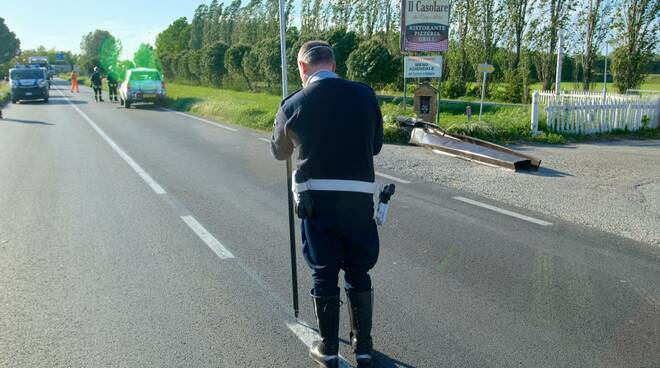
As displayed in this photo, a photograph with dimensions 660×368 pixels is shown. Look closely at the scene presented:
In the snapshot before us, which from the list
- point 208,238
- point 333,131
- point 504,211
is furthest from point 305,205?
point 504,211

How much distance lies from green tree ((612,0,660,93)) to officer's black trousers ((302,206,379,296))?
26716 millimetres

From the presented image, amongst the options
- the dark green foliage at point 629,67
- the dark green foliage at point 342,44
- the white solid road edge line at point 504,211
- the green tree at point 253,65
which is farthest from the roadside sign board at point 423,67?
the green tree at point 253,65

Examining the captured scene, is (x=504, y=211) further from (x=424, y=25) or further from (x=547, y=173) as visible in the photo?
(x=424, y=25)

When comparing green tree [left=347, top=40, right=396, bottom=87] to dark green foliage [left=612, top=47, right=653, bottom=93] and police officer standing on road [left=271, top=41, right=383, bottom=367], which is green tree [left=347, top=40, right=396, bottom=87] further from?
police officer standing on road [left=271, top=41, right=383, bottom=367]

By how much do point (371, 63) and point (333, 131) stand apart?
23.6 metres

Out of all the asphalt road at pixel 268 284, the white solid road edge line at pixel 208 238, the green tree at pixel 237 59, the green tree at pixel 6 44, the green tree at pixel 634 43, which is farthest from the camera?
the green tree at pixel 6 44

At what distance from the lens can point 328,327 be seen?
3.29 m

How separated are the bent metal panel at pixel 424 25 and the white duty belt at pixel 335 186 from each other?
12560mm

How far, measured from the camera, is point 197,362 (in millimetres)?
3395

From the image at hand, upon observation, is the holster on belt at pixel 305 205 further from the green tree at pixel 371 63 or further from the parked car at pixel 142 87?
the parked car at pixel 142 87

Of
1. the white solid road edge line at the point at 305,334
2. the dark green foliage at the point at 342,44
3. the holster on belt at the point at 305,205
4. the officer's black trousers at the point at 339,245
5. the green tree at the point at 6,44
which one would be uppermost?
the green tree at the point at 6,44

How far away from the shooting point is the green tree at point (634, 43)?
24.8m

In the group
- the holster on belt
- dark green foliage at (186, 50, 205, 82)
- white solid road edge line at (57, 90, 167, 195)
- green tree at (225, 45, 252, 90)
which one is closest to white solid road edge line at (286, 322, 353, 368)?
the holster on belt

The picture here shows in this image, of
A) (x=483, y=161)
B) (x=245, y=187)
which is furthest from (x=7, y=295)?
(x=483, y=161)
